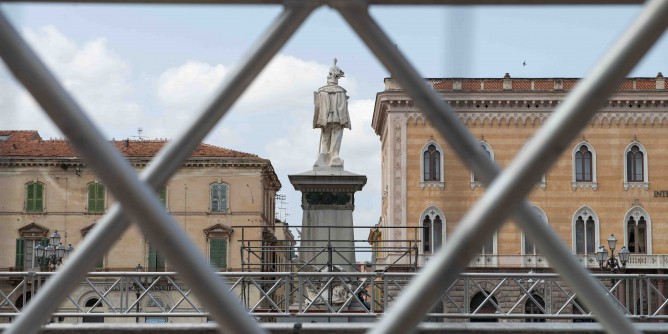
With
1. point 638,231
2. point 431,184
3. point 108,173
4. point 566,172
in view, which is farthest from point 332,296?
point 638,231

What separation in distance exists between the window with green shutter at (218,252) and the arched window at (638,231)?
2016cm

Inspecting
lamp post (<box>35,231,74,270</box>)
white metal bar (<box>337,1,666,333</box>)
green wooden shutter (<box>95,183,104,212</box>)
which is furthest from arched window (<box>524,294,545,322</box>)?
green wooden shutter (<box>95,183,104,212</box>)

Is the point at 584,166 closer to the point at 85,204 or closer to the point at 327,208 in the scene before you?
the point at 85,204

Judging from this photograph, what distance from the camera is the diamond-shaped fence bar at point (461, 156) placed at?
2350 millimetres

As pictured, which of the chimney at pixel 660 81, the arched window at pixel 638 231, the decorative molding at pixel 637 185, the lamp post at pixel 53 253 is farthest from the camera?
the chimney at pixel 660 81

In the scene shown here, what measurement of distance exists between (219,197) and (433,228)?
47.4ft

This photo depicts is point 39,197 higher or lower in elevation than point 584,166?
lower

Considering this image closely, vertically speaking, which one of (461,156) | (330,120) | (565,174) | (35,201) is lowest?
(461,156)

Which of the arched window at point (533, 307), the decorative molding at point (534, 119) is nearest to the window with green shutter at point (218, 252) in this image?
the decorative molding at point (534, 119)

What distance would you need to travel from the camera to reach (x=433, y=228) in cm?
4994

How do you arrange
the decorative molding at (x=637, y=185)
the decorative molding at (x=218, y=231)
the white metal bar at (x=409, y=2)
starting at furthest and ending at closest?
the decorative molding at (x=218, y=231)
the decorative molding at (x=637, y=185)
the white metal bar at (x=409, y=2)

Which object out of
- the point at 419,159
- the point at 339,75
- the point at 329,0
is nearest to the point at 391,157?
the point at 419,159

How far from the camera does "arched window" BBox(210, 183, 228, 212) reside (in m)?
59.9

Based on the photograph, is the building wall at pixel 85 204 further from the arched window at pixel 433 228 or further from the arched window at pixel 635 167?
the arched window at pixel 635 167
